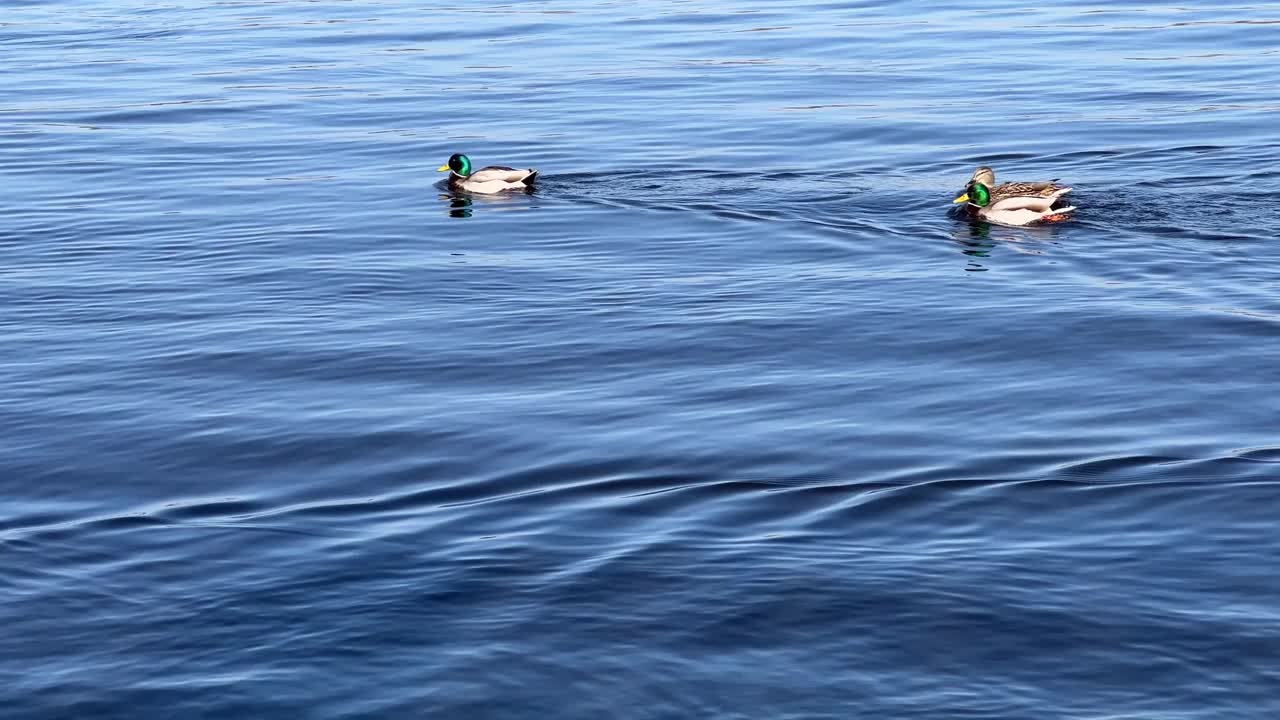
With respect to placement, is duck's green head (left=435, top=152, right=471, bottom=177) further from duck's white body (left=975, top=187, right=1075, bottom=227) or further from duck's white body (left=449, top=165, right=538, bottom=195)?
duck's white body (left=975, top=187, right=1075, bottom=227)

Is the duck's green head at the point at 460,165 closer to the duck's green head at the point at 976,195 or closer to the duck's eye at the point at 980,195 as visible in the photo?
the duck's green head at the point at 976,195

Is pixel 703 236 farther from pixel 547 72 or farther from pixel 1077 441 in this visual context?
pixel 547 72

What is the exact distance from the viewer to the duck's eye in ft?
67.4

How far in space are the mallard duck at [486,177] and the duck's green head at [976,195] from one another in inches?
206

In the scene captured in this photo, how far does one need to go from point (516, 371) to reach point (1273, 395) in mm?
5551

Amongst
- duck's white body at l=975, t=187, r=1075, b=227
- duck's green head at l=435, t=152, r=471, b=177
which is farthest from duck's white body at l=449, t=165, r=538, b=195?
duck's white body at l=975, t=187, r=1075, b=227

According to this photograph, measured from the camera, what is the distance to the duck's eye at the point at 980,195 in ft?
67.4

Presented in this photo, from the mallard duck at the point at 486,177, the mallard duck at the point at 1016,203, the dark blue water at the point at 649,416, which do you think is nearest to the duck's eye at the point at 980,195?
the mallard duck at the point at 1016,203

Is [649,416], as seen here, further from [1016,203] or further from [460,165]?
[460,165]

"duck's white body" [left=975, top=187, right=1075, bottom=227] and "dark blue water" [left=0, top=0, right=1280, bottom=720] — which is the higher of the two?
"duck's white body" [left=975, top=187, right=1075, bottom=227]

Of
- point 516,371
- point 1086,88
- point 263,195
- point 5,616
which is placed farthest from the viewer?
point 1086,88

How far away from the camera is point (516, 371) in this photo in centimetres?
1509

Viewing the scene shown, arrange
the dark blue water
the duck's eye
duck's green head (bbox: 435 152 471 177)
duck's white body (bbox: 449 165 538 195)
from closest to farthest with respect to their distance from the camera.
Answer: the dark blue water → the duck's eye → duck's white body (bbox: 449 165 538 195) → duck's green head (bbox: 435 152 471 177)

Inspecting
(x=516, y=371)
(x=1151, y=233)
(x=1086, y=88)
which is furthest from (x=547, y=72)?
(x=516, y=371)
